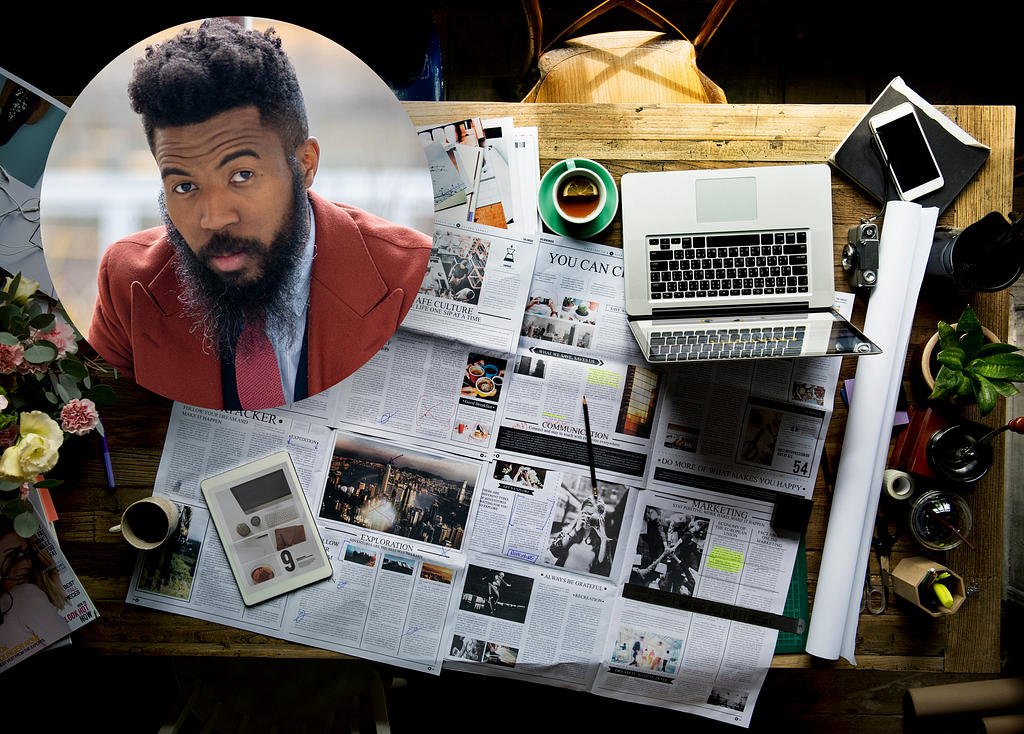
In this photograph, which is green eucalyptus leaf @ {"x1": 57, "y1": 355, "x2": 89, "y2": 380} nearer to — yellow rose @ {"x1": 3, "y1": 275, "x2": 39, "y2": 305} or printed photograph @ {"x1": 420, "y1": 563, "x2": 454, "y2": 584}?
yellow rose @ {"x1": 3, "y1": 275, "x2": 39, "y2": 305}

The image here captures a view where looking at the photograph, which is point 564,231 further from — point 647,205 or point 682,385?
point 682,385

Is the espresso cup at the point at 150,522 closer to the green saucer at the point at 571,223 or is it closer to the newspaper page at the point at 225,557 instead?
the newspaper page at the point at 225,557

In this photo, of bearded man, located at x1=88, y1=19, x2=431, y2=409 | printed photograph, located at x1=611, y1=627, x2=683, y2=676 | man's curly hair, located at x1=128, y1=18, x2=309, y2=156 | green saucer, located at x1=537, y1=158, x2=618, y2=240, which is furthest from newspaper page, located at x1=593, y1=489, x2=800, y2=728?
man's curly hair, located at x1=128, y1=18, x2=309, y2=156

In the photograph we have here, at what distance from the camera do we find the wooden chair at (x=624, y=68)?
1215 mm

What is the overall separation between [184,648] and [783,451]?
1.17 metres

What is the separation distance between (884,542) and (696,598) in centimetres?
37

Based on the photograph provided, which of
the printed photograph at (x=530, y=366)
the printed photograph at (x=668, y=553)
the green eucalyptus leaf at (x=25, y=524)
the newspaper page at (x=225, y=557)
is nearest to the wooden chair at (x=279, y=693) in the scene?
the newspaper page at (x=225, y=557)

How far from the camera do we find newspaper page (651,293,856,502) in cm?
107

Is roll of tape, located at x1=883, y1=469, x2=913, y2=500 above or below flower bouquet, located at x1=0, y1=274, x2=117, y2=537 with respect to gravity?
above

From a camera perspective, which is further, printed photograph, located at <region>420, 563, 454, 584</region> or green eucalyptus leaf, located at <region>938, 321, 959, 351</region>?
printed photograph, located at <region>420, 563, 454, 584</region>

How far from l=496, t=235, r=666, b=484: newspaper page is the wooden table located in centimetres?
15

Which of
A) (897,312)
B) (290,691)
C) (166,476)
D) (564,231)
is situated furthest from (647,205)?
(290,691)

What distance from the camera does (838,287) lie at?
3.50 ft

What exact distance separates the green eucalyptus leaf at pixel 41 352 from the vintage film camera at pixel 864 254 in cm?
137
